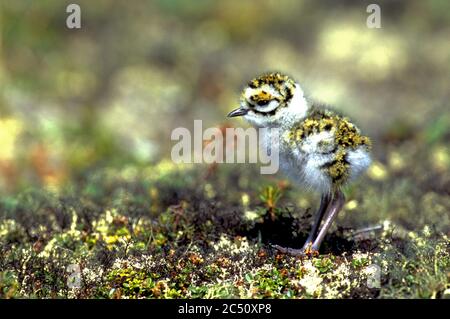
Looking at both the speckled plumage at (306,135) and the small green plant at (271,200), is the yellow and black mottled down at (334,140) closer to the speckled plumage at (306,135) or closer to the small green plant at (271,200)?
the speckled plumage at (306,135)

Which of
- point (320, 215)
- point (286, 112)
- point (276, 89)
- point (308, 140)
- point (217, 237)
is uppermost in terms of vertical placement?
point (276, 89)

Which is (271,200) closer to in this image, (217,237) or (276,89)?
(217,237)

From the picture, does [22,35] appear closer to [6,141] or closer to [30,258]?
[6,141]

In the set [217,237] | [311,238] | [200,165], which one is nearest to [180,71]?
[200,165]

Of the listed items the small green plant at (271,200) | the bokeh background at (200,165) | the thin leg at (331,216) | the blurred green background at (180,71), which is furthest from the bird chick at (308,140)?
the blurred green background at (180,71)

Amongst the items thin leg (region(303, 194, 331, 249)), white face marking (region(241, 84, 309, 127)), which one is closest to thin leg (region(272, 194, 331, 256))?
thin leg (region(303, 194, 331, 249))

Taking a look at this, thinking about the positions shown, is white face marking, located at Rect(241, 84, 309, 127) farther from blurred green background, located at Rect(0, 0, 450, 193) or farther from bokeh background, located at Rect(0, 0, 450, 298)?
blurred green background, located at Rect(0, 0, 450, 193)
